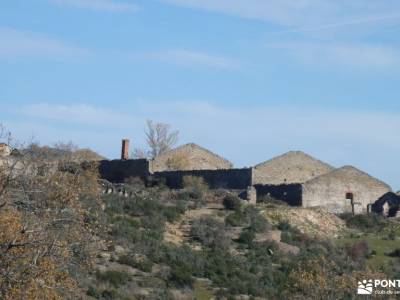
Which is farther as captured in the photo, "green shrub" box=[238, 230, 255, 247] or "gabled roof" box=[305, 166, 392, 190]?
"gabled roof" box=[305, 166, 392, 190]

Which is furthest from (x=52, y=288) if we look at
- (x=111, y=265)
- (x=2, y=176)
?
(x=111, y=265)

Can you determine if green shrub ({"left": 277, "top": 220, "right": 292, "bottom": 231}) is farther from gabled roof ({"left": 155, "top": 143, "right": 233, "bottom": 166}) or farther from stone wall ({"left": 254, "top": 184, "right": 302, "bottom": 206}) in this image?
gabled roof ({"left": 155, "top": 143, "right": 233, "bottom": 166})

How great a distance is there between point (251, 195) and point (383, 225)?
7.26 meters

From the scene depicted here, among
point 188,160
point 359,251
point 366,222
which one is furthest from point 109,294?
→ point 188,160

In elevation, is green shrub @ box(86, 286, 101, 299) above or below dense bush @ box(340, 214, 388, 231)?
below

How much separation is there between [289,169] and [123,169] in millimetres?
10547

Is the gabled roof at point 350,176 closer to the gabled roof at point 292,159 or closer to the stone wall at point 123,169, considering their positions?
the gabled roof at point 292,159

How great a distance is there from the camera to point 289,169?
201 feet

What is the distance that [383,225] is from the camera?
1992 inches

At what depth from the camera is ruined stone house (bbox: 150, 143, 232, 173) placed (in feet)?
204

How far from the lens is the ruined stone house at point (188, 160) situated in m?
62.1

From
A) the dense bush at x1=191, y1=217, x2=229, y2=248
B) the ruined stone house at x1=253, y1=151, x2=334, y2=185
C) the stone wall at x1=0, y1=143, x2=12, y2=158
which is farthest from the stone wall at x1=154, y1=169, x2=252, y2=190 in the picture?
the stone wall at x1=0, y1=143, x2=12, y2=158

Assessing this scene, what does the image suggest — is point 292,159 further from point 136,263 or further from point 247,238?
point 136,263

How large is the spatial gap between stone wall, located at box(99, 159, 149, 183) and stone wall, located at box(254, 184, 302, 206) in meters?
7.90
